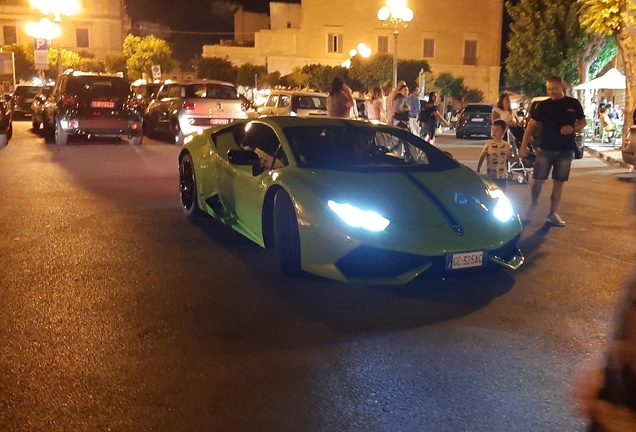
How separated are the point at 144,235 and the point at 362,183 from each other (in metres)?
2.89

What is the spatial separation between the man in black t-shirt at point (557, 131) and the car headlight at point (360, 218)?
3.82 metres

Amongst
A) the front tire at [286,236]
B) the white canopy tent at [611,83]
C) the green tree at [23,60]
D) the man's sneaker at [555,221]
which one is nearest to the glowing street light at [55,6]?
the white canopy tent at [611,83]

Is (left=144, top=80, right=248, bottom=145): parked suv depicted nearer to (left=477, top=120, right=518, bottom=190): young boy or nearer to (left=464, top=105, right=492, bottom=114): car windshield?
(left=477, top=120, right=518, bottom=190): young boy

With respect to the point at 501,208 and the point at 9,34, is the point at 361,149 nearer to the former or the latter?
the point at 501,208

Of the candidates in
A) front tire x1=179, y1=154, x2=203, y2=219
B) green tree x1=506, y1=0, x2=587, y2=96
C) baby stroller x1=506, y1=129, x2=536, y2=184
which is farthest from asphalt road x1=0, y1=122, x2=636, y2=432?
green tree x1=506, y1=0, x2=587, y2=96

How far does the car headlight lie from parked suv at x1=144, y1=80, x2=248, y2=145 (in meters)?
13.4

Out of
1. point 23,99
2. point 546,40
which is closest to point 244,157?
point 23,99

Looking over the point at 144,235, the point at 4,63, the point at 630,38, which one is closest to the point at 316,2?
the point at 4,63

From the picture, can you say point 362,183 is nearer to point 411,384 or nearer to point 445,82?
point 411,384

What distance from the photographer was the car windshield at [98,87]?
17.3m

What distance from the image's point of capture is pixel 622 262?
6730mm

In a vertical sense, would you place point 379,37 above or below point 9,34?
below

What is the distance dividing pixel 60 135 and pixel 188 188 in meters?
10.2

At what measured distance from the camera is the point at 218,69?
57000mm
